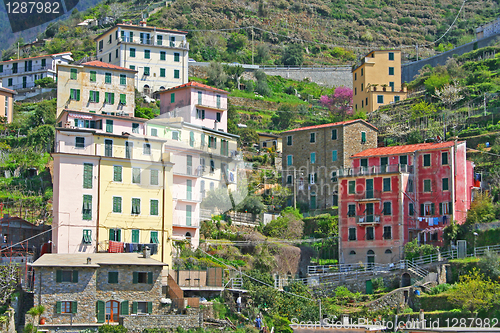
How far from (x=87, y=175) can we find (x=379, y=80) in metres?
46.6

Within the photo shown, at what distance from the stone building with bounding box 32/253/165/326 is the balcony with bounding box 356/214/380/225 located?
1932 centimetres

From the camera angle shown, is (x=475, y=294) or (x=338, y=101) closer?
(x=475, y=294)

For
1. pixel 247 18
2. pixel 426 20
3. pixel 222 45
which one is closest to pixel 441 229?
pixel 222 45

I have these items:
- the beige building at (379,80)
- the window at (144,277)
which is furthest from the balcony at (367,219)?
the beige building at (379,80)

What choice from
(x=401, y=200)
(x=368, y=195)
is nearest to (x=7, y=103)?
(x=368, y=195)

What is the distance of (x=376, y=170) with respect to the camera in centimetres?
5931

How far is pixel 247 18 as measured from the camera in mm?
130375

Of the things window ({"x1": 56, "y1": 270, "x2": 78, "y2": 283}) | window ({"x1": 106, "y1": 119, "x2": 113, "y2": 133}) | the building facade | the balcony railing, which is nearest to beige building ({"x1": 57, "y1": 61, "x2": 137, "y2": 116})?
window ({"x1": 106, "y1": 119, "x2": 113, "y2": 133})

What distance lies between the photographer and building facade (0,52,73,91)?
92.8 metres

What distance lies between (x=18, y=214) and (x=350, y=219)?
2590 cm

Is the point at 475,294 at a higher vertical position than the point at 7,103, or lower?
lower

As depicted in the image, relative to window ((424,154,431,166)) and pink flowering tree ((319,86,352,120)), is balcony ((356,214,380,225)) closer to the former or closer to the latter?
window ((424,154,431,166))

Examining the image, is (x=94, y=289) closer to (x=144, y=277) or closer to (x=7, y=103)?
(x=144, y=277)

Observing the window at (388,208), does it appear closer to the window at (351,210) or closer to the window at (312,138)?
the window at (351,210)
